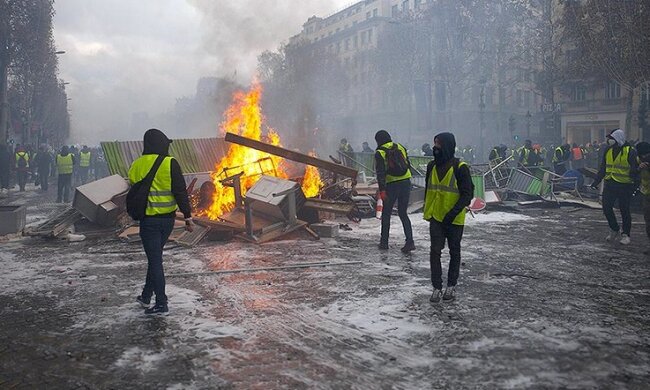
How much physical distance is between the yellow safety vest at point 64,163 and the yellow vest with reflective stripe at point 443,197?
1495 centimetres

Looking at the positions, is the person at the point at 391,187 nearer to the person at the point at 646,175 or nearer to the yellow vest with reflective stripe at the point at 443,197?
the yellow vest with reflective stripe at the point at 443,197

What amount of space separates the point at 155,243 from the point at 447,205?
128 inches

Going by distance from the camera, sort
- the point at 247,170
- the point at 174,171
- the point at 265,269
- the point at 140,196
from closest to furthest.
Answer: the point at 140,196, the point at 174,171, the point at 265,269, the point at 247,170

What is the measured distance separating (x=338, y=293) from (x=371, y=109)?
218ft

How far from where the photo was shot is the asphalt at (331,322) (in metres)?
3.96

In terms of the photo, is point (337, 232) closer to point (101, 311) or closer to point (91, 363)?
point (101, 311)

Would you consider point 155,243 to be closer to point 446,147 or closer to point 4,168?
point 446,147

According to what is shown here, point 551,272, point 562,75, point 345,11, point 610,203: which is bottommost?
point 551,272

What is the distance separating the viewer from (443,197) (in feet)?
19.1

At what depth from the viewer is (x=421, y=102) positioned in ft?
187

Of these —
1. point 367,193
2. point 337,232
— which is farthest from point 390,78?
point 337,232

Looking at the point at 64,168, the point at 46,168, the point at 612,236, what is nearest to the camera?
the point at 612,236

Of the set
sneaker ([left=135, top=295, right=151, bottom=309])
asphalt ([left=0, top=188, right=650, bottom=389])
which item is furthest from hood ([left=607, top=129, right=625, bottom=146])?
sneaker ([left=135, top=295, right=151, bottom=309])

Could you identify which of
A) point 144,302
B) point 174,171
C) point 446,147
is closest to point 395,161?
point 446,147
